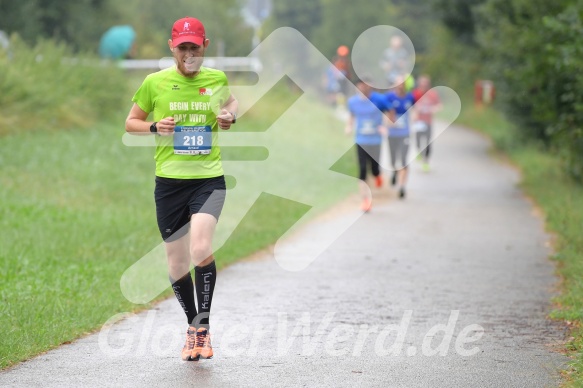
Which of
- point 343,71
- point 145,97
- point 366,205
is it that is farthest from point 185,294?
point 343,71

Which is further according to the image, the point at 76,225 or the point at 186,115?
the point at 76,225

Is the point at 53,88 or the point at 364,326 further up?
the point at 53,88

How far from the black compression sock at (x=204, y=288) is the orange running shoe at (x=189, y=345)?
2.7 inches

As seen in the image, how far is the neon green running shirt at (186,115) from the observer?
7.10 meters

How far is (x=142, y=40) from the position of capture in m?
39.2

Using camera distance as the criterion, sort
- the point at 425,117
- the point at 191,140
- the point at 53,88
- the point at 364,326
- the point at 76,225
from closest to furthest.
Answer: the point at 191,140 < the point at 364,326 < the point at 76,225 < the point at 53,88 < the point at 425,117

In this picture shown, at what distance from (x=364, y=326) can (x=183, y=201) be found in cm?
189

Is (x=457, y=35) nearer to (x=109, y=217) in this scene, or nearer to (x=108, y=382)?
(x=109, y=217)

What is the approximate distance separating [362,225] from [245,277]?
15.7ft

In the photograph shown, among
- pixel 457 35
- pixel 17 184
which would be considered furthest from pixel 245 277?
pixel 457 35

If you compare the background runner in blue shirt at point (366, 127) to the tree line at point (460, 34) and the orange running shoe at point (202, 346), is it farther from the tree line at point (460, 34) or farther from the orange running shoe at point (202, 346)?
the orange running shoe at point (202, 346)

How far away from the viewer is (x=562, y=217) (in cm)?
1475

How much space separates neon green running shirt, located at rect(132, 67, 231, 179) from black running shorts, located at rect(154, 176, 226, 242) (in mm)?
59

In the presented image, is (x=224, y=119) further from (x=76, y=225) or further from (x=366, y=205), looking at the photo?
(x=366, y=205)
